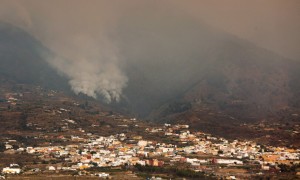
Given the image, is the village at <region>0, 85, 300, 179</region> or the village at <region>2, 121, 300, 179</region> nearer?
the village at <region>0, 85, 300, 179</region>

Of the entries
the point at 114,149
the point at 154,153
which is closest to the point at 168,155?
the point at 154,153

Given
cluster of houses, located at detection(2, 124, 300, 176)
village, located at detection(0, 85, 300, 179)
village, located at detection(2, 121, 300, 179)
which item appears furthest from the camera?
cluster of houses, located at detection(2, 124, 300, 176)

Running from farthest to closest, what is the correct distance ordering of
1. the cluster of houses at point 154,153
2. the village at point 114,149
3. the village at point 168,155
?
the cluster of houses at point 154,153 → the village at point 168,155 → the village at point 114,149

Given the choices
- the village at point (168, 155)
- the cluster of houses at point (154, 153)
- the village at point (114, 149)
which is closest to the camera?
the village at point (114, 149)

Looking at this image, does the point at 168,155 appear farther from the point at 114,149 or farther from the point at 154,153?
the point at 114,149

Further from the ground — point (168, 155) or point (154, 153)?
point (154, 153)

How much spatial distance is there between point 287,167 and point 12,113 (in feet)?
320

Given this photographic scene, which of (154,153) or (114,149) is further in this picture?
(114,149)

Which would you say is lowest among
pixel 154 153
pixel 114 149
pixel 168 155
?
pixel 168 155

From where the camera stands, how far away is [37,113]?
158m

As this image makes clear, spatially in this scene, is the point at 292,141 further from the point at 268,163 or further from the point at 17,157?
the point at 17,157

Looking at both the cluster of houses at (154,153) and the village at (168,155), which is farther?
the cluster of houses at (154,153)

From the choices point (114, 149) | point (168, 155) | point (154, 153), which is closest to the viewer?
point (168, 155)

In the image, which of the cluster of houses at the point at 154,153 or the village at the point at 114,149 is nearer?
the village at the point at 114,149
